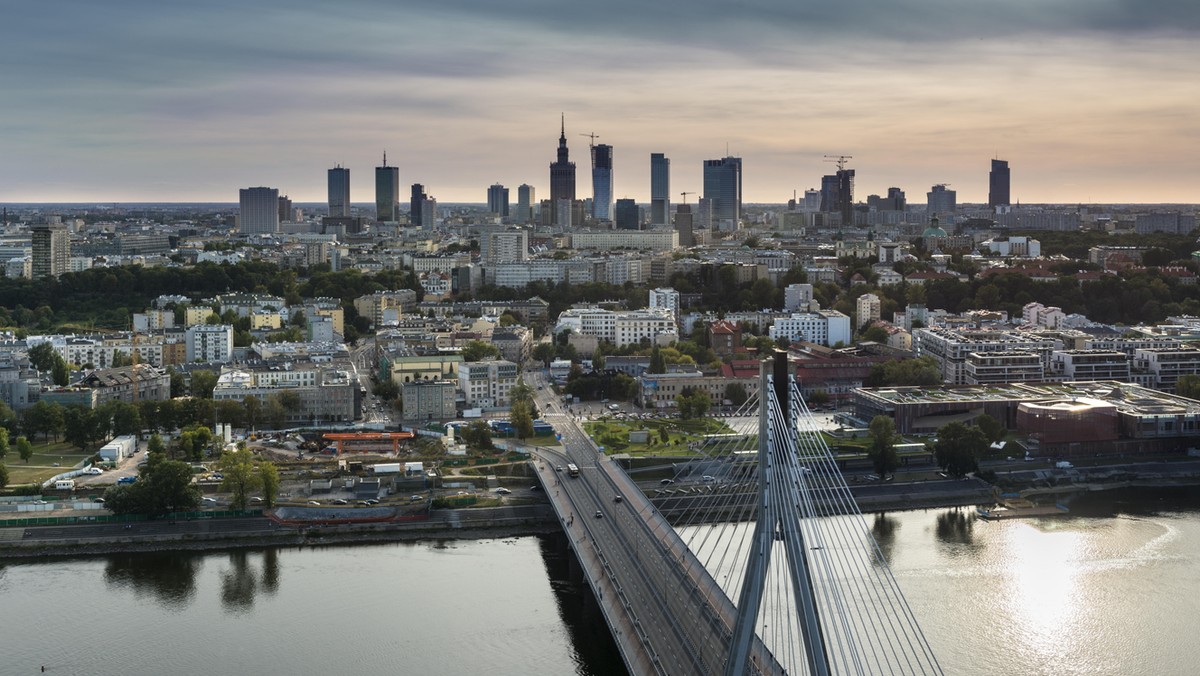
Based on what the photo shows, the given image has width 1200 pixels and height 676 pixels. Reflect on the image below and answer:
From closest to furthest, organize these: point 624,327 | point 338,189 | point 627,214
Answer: point 624,327 → point 627,214 → point 338,189

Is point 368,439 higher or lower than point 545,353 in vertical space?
lower

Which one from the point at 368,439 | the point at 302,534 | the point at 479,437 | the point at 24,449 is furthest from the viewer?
the point at 368,439

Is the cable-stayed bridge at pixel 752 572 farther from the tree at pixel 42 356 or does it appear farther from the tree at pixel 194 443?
the tree at pixel 42 356

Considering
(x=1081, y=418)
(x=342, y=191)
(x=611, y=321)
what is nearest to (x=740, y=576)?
(x=1081, y=418)

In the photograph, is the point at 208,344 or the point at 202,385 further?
the point at 208,344

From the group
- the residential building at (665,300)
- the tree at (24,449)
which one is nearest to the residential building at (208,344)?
the tree at (24,449)

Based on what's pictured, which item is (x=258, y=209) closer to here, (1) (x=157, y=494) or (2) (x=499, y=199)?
(2) (x=499, y=199)

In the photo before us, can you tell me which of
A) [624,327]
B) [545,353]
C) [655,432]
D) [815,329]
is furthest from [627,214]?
[655,432]
